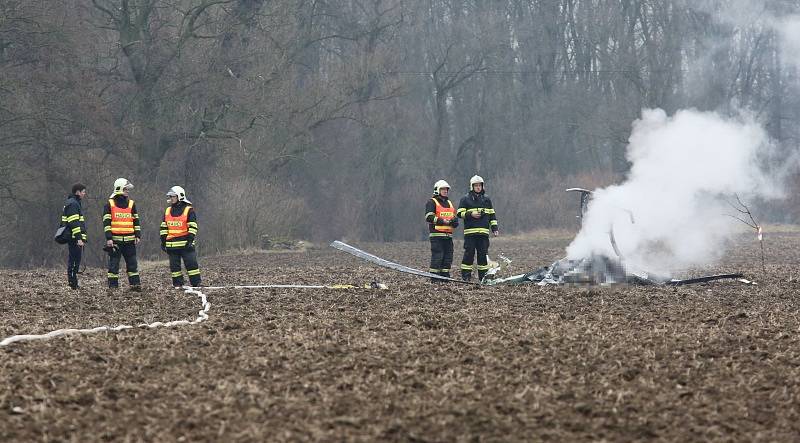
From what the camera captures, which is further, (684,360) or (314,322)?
(314,322)

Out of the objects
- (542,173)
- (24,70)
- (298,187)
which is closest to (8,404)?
(24,70)

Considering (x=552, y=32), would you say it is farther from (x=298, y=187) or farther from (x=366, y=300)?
(x=366, y=300)

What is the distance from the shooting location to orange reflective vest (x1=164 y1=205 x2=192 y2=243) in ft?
55.9

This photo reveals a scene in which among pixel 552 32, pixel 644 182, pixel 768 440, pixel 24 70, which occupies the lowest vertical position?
pixel 768 440

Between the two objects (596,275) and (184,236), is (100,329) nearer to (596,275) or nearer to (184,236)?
(184,236)

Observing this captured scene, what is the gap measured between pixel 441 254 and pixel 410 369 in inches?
357

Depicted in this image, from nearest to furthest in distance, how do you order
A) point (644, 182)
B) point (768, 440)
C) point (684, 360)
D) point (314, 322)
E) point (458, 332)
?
point (768, 440), point (684, 360), point (458, 332), point (314, 322), point (644, 182)

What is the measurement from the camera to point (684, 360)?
9.62 meters

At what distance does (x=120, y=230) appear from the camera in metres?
16.7

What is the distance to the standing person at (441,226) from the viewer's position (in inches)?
701

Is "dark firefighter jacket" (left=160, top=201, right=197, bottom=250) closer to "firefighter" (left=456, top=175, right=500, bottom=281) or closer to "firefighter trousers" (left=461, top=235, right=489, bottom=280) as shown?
"firefighter" (left=456, top=175, right=500, bottom=281)

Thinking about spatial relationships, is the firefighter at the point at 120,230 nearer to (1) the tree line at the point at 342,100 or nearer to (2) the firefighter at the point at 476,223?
(2) the firefighter at the point at 476,223

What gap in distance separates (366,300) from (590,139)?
152ft

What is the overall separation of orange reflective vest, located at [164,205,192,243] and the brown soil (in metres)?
2.02
